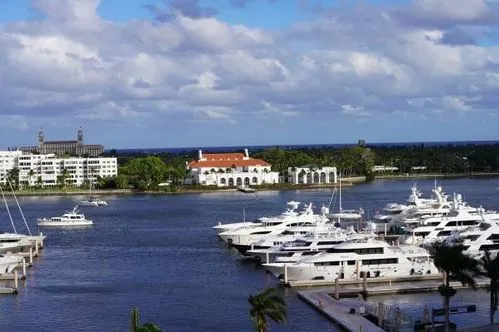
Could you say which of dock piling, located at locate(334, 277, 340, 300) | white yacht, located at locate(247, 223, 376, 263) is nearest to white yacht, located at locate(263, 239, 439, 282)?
white yacht, located at locate(247, 223, 376, 263)

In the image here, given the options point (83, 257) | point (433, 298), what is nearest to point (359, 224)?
point (83, 257)

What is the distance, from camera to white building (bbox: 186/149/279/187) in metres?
154

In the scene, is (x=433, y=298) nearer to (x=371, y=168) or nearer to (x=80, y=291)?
(x=80, y=291)

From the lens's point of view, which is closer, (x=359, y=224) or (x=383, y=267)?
(x=383, y=267)

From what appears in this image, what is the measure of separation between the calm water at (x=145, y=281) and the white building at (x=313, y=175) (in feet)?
183

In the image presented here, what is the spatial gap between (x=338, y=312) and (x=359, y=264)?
8.56 meters

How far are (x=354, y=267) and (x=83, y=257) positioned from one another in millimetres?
22511

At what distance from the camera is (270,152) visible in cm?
17675

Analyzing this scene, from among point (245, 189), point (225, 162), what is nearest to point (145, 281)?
point (245, 189)

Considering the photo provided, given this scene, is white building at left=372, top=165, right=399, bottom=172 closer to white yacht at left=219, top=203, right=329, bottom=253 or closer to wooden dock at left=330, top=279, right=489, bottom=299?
white yacht at left=219, top=203, right=329, bottom=253

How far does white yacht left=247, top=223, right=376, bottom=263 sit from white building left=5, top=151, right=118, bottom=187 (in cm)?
11037

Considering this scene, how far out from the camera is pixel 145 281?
173ft

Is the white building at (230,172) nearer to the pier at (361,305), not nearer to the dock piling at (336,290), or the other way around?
the pier at (361,305)

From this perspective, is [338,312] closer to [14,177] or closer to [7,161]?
[14,177]
